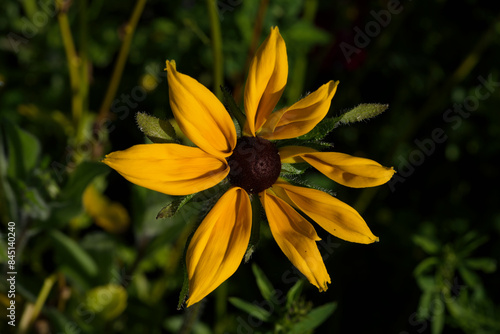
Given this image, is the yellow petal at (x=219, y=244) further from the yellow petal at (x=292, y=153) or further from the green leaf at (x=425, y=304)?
the green leaf at (x=425, y=304)

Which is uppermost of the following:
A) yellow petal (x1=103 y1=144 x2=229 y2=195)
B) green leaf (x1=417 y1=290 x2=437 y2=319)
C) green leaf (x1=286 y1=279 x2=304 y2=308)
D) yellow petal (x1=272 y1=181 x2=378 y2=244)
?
yellow petal (x1=103 y1=144 x2=229 y2=195)

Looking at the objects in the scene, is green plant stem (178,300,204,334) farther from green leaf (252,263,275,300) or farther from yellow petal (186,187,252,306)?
yellow petal (186,187,252,306)

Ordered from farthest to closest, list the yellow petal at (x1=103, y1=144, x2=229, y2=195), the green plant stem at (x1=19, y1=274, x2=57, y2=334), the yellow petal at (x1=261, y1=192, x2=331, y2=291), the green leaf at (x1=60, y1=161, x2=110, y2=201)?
the green plant stem at (x1=19, y1=274, x2=57, y2=334) → the green leaf at (x1=60, y1=161, x2=110, y2=201) → the yellow petal at (x1=261, y1=192, x2=331, y2=291) → the yellow petal at (x1=103, y1=144, x2=229, y2=195)

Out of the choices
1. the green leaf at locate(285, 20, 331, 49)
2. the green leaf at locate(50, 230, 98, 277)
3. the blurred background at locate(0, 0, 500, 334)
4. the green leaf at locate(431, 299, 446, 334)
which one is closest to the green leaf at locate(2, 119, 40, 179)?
the blurred background at locate(0, 0, 500, 334)

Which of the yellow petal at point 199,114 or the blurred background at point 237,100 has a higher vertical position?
the yellow petal at point 199,114

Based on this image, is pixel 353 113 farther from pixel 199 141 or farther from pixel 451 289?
pixel 451 289

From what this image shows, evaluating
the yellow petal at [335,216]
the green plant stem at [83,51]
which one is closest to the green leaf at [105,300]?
the green plant stem at [83,51]

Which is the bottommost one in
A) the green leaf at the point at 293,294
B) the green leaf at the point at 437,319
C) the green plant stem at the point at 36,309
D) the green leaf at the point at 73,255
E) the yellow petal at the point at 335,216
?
the green plant stem at the point at 36,309

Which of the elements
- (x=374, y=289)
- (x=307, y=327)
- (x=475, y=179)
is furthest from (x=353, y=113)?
(x=475, y=179)
